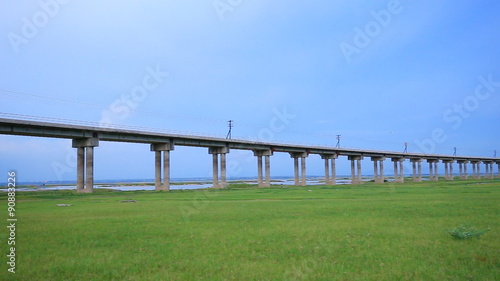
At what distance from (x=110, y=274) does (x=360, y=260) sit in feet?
19.9

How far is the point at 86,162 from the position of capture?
54.2m

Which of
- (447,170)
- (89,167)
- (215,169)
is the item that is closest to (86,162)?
(89,167)

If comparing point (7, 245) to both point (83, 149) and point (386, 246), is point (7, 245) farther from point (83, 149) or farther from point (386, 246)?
point (83, 149)

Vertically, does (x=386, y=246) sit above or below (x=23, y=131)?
below

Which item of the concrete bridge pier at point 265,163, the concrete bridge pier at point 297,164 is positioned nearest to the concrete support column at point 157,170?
the concrete bridge pier at point 265,163

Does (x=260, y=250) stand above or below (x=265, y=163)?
below

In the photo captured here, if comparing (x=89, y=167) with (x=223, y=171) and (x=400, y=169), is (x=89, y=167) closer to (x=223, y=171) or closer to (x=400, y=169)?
(x=223, y=171)

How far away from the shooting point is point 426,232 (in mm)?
13578

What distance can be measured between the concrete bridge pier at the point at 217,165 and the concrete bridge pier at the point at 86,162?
26150mm

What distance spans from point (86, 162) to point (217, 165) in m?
27.8

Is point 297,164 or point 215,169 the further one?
point 297,164

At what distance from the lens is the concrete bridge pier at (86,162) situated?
176ft

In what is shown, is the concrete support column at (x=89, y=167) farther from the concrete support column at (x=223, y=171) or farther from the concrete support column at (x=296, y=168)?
the concrete support column at (x=296, y=168)

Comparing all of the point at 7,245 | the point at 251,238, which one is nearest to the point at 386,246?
the point at 251,238
